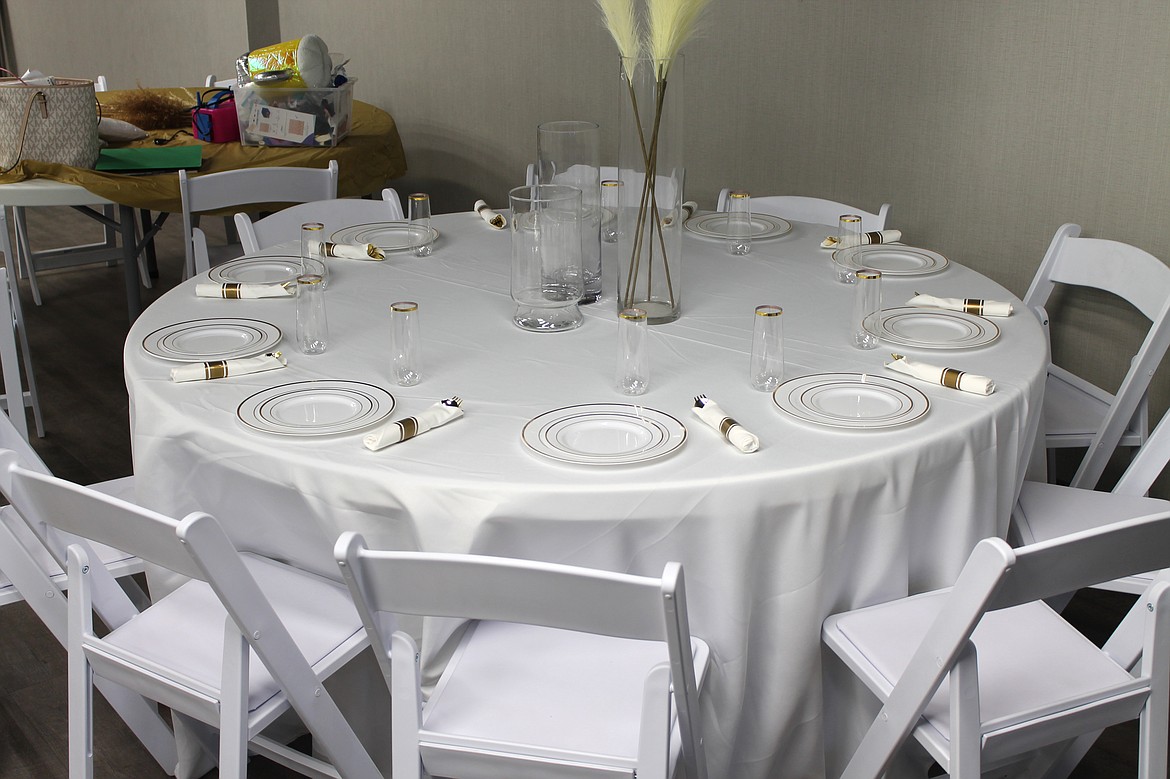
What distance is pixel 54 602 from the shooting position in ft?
6.08

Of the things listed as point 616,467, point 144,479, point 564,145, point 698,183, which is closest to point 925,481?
point 616,467

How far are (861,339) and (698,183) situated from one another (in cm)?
225

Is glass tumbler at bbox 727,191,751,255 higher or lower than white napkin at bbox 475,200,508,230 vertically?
higher

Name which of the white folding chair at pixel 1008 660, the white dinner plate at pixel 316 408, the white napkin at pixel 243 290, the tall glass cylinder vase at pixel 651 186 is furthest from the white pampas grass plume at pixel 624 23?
the white folding chair at pixel 1008 660

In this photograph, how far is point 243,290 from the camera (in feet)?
7.63

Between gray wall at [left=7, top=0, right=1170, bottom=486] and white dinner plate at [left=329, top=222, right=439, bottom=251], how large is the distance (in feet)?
5.07

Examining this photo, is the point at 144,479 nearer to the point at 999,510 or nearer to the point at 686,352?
the point at 686,352

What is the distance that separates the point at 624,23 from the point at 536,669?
1211mm

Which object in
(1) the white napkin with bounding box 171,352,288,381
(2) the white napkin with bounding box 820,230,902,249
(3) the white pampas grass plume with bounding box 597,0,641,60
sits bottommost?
(1) the white napkin with bounding box 171,352,288,381

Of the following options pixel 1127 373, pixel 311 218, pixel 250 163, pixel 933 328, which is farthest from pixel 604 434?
pixel 250 163

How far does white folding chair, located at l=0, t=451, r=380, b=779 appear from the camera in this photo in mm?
1382

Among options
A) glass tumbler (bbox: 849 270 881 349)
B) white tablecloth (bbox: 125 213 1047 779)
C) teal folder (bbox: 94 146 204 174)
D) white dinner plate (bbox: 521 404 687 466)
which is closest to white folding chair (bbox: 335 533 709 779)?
white tablecloth (bbox: 125 213 1047 779)

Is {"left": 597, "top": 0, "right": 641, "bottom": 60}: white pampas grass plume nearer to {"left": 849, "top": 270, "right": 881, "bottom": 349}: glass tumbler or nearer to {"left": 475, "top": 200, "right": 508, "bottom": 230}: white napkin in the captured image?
{"left": 849, "top": 270, "right": 881, "bottom": 349}: glass tumbler

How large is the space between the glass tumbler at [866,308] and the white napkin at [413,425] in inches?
32.4
